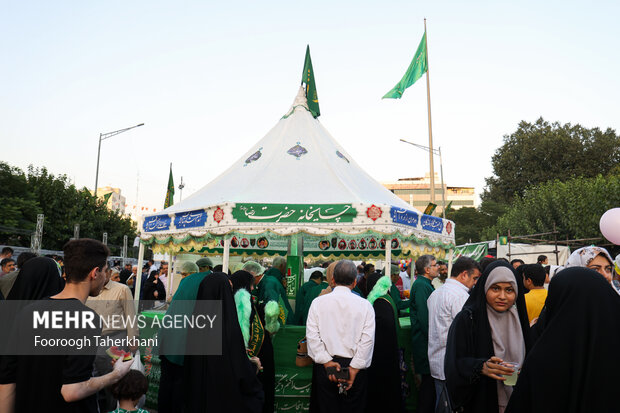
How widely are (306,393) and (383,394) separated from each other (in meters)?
1.29

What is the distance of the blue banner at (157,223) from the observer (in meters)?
9.23

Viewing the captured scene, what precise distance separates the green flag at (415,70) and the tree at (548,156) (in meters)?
16.6

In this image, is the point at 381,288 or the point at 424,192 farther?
the point at 424,192

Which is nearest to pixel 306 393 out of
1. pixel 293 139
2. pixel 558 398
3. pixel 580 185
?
pixel 558 398

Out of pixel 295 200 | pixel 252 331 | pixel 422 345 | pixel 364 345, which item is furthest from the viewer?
pixel 295 200

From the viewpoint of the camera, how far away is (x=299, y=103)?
11492mm

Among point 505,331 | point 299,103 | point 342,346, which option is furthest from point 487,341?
point 299,103

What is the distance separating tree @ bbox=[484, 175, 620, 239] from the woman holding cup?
21.8 meters

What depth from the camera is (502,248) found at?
725 inches

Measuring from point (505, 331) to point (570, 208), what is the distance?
2502 centimetres

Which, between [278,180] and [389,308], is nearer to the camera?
[389,308]

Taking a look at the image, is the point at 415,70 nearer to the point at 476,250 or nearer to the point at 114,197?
the point at 476,250

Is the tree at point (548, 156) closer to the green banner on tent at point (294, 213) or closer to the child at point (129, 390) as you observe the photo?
the green banner on tent at point (294, 213)

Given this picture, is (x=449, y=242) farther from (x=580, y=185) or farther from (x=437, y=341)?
(x=580, y=185)
